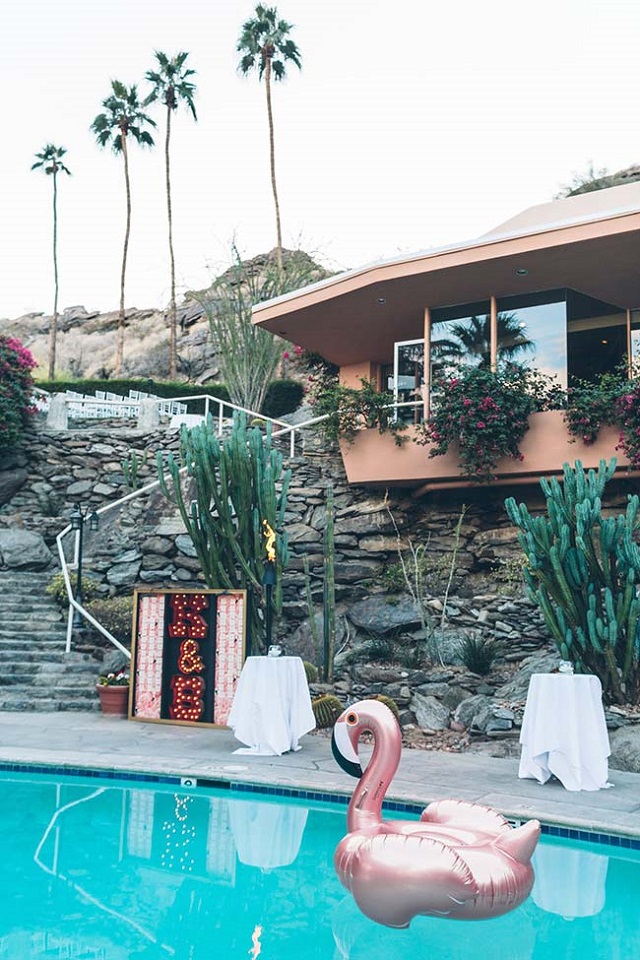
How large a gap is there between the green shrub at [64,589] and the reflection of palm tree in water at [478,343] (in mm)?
6073

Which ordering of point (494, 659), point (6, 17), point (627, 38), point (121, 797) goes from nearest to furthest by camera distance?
point (121, 797), point (494, 659), point (6, 17), point (627, 38)

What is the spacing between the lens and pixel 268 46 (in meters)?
28.3

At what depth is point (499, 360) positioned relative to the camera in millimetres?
12422

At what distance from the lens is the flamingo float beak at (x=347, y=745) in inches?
161

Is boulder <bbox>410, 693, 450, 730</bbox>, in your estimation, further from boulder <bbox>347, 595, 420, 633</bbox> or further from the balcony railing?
the balcony railing

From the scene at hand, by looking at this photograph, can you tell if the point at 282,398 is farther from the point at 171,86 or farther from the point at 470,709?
the point at 470,709

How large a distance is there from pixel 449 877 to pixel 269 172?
2867 centimetres

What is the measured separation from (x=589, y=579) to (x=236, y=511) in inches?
171

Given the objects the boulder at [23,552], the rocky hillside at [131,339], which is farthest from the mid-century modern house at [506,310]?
the rocky hillside at [131,339]

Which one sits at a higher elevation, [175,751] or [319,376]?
[319,376]

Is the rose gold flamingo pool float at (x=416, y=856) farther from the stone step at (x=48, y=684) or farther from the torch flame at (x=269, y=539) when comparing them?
the stone step at (x=48, y=684)

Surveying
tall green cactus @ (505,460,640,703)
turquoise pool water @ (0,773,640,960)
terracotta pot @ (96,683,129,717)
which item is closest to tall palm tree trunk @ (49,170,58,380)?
terracotta pot @ (96,683,129,717)

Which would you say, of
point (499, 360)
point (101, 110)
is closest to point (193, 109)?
point (101, 110)

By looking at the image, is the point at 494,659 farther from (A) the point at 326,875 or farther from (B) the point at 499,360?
(A) the point at 326,875
